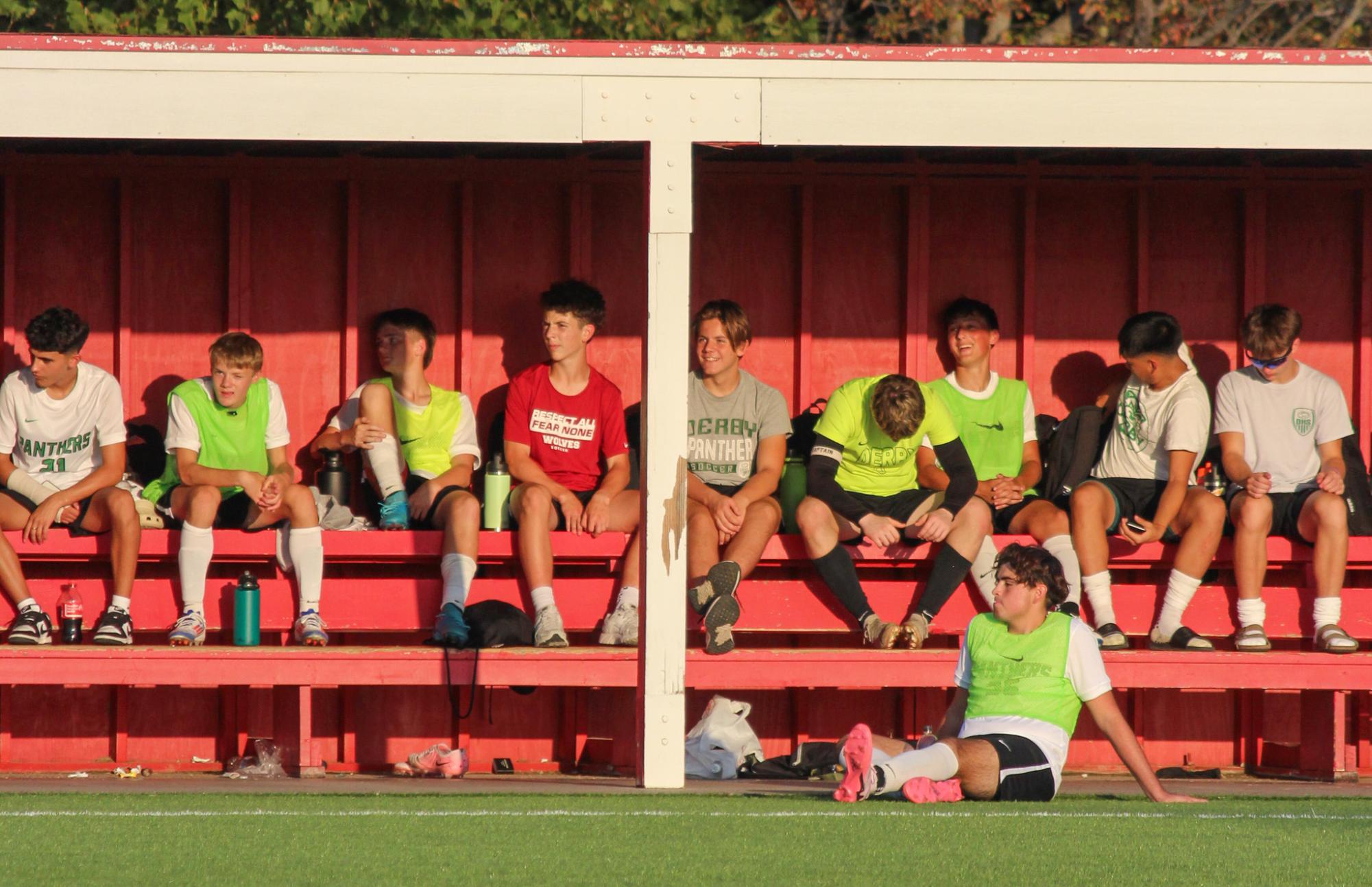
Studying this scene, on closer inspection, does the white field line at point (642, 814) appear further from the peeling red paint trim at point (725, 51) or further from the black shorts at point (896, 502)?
the peeling red paint trim at point (725, 51)

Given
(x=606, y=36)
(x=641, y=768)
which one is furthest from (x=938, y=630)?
(x=606, y=36)

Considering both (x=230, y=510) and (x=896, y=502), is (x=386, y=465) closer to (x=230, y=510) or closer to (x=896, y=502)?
(x=230, y=510)

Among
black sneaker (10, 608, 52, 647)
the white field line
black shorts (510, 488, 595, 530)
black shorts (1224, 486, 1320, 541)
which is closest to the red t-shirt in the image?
black shorts (510, 488, 595, 530)

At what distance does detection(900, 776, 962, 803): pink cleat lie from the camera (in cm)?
562

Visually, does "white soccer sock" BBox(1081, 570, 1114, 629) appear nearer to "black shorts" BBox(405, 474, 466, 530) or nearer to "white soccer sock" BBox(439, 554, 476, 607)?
"white soccer sock" BBox(439, 554, 476, 607)

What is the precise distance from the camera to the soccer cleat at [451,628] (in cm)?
653

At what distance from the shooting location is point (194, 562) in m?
6.88

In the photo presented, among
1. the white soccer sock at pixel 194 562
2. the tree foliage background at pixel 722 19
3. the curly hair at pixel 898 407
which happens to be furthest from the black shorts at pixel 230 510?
the tree foliage background at pixel 722 19

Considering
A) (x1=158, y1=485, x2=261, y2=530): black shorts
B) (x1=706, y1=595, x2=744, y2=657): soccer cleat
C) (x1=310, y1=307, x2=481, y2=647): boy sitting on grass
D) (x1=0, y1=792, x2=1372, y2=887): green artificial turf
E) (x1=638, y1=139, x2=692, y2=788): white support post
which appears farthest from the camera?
(x1=310, y1=307, x2=481, y2=647): boy sitting on grass

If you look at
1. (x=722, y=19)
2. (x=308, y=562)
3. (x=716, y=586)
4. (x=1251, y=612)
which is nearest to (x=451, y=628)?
(x=308, y=562)

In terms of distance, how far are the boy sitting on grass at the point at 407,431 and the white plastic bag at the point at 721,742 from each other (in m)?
1.25

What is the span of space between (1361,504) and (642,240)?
131 inches

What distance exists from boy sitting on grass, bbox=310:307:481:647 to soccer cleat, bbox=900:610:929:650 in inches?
72.4

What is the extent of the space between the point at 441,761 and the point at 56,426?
2085 mm
